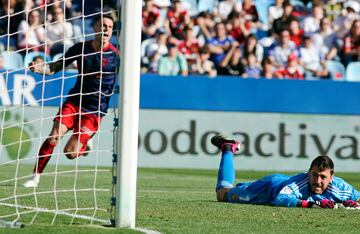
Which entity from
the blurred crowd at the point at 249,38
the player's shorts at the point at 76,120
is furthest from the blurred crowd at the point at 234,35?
the player's shorts at the point at 76,120

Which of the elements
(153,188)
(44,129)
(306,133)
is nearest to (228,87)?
(306,133)

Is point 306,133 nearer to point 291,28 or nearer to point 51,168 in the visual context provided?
point 291,28

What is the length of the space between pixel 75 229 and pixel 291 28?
45.6ft

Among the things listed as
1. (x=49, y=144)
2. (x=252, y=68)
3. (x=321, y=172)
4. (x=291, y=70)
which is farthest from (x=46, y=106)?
(x=321, y=172)

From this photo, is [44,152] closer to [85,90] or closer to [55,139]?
[55,139]

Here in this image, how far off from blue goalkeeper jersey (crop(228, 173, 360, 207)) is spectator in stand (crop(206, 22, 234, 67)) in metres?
9.92

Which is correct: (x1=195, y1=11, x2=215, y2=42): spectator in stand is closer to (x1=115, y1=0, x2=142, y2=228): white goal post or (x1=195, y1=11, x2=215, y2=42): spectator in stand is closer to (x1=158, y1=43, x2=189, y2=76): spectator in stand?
(x1=158, y1=43, x2=189, y2=76): spectator in stand

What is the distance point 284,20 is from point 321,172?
38.6 ft

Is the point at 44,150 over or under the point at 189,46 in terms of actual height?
under

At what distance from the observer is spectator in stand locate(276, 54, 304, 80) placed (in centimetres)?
2036

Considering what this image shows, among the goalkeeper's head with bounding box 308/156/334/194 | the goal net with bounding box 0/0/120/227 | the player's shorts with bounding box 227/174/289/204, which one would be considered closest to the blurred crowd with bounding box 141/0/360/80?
the goal net with bounding box 0/0/120/227

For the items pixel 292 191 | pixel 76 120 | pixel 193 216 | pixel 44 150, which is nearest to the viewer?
pixel 193 216

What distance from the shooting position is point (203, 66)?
19.9 meters

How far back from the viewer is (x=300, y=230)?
8.24 m
